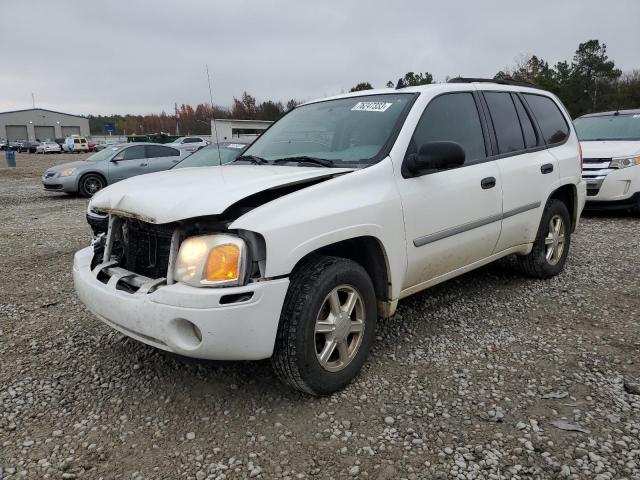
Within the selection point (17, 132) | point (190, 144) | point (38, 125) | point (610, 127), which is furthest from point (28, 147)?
point (610, 127)

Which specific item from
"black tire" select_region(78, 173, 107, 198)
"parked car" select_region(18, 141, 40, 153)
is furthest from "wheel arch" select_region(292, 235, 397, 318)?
"parked car" select_region(18, 141, 40, 153)

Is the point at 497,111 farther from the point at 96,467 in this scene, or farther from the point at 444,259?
the point at 96,467

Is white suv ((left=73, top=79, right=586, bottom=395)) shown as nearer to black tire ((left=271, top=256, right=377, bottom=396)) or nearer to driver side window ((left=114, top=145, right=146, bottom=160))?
Result: black tire ((left=271, top=256, right=377, bottom=396))

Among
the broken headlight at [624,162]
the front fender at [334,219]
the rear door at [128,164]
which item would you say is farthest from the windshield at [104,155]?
the front fender at [334,219]

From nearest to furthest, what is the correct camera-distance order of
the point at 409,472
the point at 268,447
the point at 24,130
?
the point at 409,472 → the point at 268,447 → the point at 24,130

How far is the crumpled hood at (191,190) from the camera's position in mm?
2491

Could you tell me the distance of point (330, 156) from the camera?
3.37 metres

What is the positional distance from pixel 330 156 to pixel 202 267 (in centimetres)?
133

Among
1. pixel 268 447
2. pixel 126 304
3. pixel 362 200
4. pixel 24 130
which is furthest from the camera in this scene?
pixel 24 130

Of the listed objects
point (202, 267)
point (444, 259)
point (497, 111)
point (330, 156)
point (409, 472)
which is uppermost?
point (497, 111)

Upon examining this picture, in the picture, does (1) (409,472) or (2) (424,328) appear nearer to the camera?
(1) (409,472)

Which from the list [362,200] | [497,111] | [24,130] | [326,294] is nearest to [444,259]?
[362,200]

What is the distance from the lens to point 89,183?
1285 cm

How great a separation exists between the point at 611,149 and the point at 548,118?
4105 millimetres
